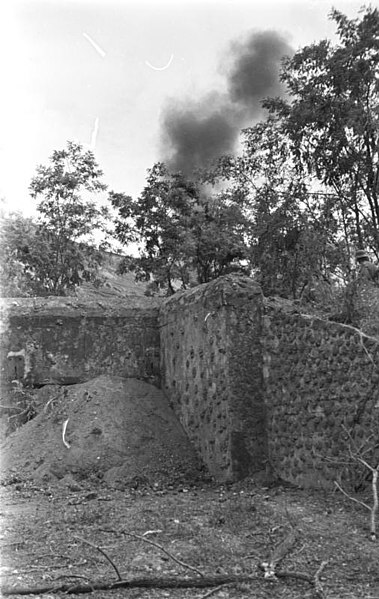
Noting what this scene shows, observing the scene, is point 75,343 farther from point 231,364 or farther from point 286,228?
point 286,228

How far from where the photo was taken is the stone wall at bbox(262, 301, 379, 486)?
579 centimetres

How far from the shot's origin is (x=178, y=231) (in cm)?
1880

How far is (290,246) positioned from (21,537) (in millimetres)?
11066

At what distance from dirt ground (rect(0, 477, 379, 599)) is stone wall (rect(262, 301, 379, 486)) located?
36cm

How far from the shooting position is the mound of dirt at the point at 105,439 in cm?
736

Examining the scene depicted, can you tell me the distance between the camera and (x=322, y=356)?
20.7ft

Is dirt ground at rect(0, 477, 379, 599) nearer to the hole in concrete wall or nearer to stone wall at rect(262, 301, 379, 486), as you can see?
stone wall at rect(262, 301, 379, 486)

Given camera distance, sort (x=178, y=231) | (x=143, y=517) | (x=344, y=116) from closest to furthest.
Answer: (x=143, y=517), (x=344, y=116), (x=178, y=231)

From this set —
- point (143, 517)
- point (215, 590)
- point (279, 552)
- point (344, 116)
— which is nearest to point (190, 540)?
point (279, 552)

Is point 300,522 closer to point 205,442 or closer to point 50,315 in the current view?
point 205,442

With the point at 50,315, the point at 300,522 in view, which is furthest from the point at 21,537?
the point at 50,315

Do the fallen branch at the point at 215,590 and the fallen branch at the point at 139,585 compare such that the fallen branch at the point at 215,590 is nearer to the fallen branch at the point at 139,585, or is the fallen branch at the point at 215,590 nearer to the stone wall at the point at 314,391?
the fallen branch at the point at 139,585

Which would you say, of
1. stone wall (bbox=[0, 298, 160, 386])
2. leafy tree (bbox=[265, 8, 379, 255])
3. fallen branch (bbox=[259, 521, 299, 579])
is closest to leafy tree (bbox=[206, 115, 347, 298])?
leafy tree (bbox=[265, 8, 379, 255])

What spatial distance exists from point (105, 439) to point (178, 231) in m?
11.7
